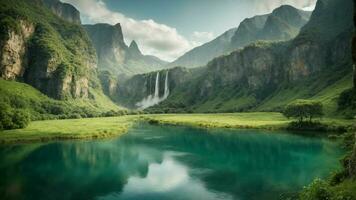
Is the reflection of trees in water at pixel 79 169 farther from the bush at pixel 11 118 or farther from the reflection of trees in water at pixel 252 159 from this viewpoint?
the bush at pixel 11 118

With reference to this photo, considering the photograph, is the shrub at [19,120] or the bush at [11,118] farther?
the shrub at [19,120]

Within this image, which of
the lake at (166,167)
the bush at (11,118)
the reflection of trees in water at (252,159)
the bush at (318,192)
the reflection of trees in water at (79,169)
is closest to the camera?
the bush at (318,192)

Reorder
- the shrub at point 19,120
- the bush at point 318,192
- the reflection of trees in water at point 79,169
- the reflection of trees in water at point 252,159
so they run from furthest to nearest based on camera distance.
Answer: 1. the shrub at point 19,120
2. the reflection of trees in water at point 252,159
3. the reflection of trees in water at point 79,169
4. the bush at point 318,192

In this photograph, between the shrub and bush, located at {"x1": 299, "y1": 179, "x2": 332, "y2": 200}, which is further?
the shrub

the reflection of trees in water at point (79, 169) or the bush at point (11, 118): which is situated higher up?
the bush at point (11, 118)

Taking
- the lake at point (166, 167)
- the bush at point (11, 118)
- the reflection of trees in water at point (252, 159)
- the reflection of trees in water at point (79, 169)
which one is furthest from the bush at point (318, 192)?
the bush at point (11, 118)

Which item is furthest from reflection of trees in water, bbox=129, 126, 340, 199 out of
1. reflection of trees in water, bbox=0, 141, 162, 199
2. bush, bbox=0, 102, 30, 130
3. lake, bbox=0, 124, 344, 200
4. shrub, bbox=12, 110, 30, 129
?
bush, bbox=0, 102, 30, 130

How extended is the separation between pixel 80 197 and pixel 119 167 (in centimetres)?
2389

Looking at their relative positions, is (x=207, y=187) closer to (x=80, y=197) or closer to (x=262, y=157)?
→ (x=80, y=197)

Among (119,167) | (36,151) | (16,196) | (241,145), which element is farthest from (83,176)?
(241,145)

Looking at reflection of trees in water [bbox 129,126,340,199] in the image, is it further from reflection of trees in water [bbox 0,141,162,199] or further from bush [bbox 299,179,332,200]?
bush [bbox 299,179,332,200]

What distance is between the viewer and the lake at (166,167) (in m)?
49.1

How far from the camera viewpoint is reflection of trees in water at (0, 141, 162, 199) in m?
50.2

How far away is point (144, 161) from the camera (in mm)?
76812
